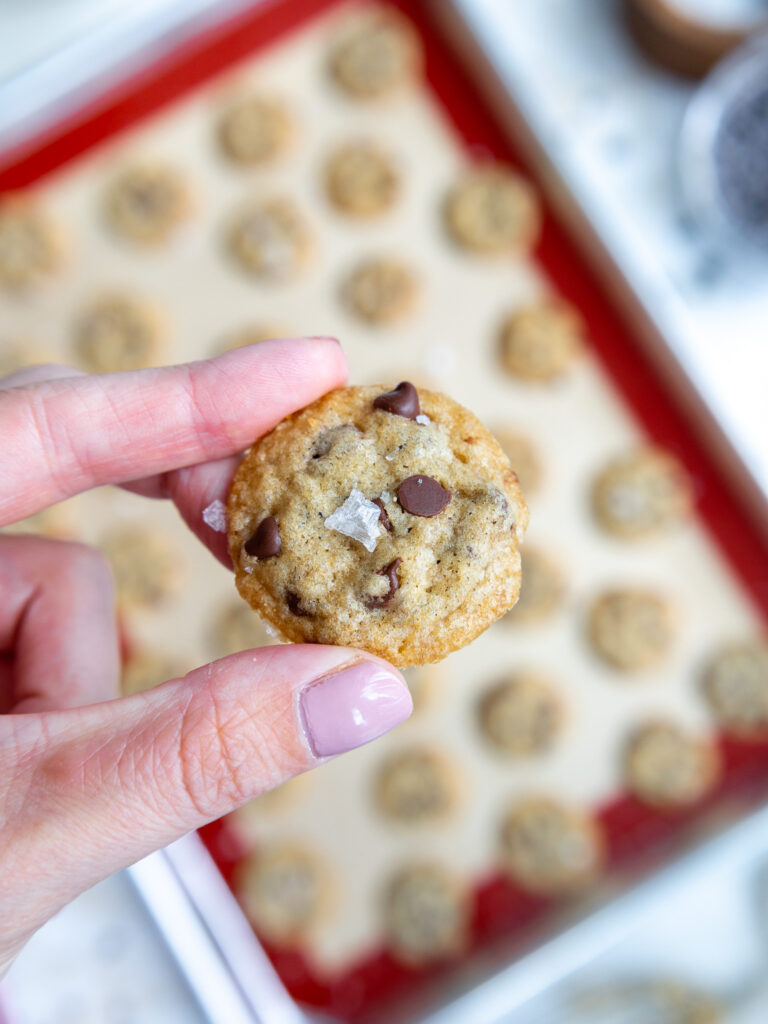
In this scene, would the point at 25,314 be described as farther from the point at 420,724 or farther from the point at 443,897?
the point at 443,897

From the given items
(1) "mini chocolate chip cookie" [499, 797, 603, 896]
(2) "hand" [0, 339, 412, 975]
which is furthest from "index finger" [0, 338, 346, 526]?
(1) "mini chocolate chip cookie" [499, 797, 603, 896]

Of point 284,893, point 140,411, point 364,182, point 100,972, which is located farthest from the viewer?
point 364,182

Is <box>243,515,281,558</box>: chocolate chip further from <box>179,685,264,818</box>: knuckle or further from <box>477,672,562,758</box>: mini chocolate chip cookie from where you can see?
<box>477,672,562,758</box>: mini chocolate chip cookie

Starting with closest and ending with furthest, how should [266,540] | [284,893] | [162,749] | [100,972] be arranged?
[162,749], [266,540], [100,972], [284,893]

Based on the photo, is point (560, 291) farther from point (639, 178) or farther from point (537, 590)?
point (537, 590)

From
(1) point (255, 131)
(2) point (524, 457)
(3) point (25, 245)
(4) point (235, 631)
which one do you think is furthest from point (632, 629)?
(3) point (25, 245)

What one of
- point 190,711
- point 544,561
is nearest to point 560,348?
point 544,561
